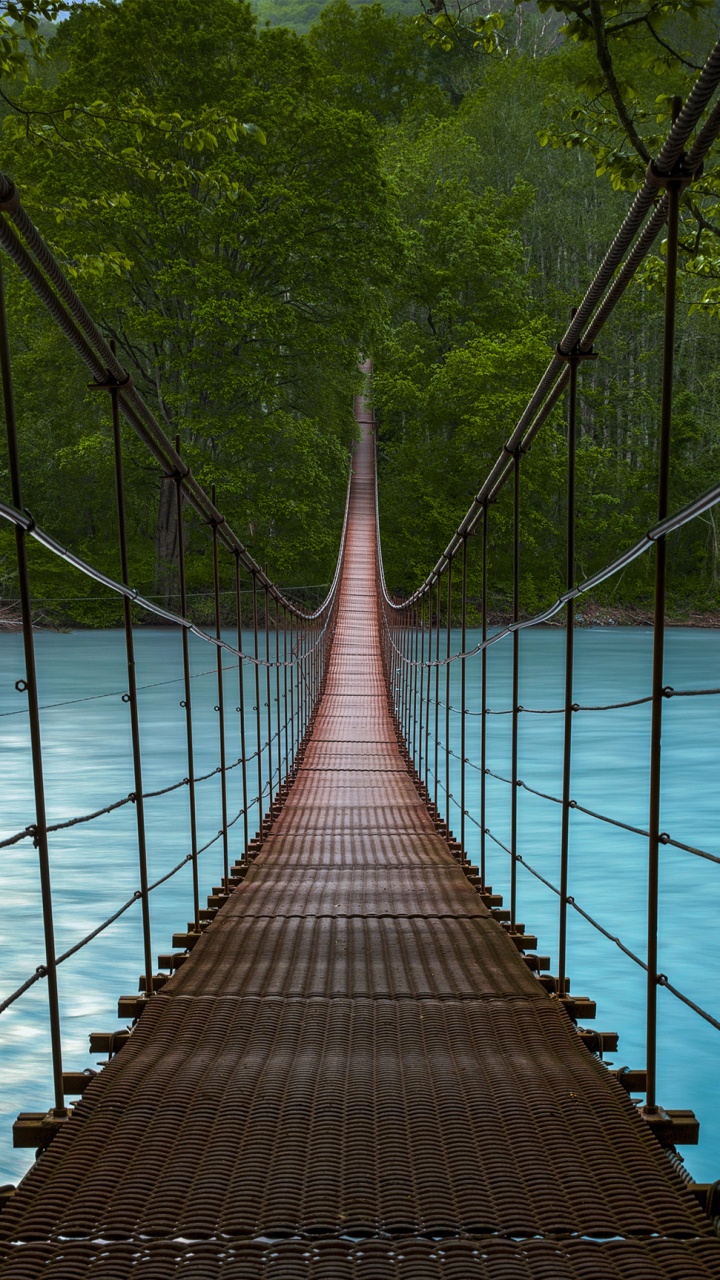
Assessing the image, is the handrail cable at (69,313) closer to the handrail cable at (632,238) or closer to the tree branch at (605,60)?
the handrail cable at (632,238)

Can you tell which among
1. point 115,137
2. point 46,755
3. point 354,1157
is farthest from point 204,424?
point 354,1157

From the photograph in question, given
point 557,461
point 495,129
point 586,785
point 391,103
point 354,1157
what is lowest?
point 586,785

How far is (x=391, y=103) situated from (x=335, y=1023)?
29.5 m

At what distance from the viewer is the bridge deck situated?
0.89 meters

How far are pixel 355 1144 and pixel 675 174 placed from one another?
1.00 metres

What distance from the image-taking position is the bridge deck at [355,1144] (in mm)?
895

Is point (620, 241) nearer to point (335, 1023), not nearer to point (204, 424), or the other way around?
point (335, 1023)

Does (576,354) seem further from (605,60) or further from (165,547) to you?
(165,547)

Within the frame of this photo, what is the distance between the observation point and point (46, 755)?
372 inches

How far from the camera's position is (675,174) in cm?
115

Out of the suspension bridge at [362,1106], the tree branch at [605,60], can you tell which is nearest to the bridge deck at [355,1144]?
the suspension bridge at [362,1106]

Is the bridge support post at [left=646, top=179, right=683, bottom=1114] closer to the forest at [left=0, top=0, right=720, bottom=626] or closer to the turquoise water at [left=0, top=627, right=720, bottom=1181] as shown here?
the turquoise water at [left=0, top=627, right=720, bottom=1181]

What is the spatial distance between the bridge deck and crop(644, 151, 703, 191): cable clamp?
0.94 metres

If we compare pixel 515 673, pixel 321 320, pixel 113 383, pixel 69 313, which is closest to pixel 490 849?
pixel 515 673
